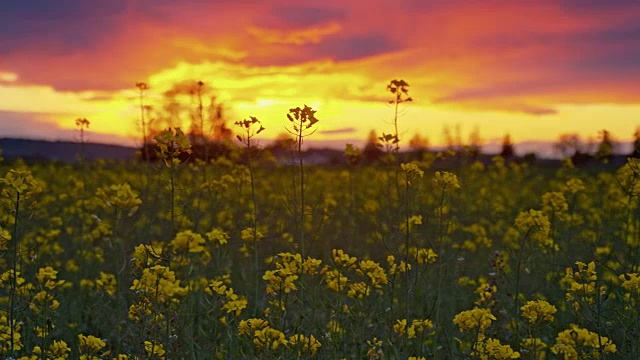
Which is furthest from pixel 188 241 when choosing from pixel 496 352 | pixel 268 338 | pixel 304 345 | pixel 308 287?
pixel 308 287

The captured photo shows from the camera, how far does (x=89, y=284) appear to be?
26.7 feet

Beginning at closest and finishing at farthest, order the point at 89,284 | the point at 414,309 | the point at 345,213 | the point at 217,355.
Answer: the point at 217,355
the point at 414,309
the point at 89,284
the point at 345,213

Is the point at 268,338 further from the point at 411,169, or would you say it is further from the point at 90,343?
the point at 411,169

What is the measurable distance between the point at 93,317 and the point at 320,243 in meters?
5.69

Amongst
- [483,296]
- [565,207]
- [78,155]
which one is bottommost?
[483,296]

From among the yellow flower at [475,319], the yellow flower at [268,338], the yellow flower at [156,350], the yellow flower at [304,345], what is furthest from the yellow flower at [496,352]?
the yellow flower at [156,350]

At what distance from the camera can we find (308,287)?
227 inches

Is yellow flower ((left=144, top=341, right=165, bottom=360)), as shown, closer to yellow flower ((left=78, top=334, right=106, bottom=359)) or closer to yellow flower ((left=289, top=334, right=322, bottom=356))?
yellow flower ((left=78, top=334, right=106, bottom=359))

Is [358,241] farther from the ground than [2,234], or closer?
closer

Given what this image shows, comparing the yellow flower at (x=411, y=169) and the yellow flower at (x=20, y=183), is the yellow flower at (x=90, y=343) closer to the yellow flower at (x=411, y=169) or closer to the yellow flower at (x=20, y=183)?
the yellow flower at (x=20, y=183)

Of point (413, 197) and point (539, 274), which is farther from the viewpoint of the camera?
point (539, 274)

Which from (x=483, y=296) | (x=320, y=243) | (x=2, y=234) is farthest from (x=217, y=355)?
(x=320, y=243)

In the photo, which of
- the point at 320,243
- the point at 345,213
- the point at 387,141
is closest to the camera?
the point at 387,141

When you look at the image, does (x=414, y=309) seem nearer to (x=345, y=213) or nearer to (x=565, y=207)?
(x=565, y=207)
